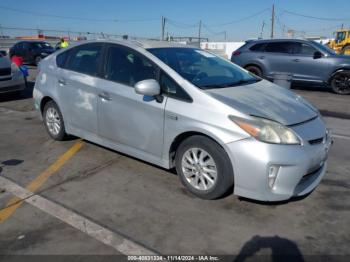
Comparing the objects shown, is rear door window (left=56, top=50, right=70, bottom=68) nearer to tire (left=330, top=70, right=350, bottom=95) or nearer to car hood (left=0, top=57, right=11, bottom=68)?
car hood (left=0, top=57, right=11, bottom=68)

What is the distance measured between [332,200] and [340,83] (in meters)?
7.80

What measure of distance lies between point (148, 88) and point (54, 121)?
2.44 metres

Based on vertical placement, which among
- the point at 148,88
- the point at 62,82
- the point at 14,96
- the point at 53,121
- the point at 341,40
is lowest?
the point at 14,96

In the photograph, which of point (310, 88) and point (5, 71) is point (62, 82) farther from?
point (310, 88)

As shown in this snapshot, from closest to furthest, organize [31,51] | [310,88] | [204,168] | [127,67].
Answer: [204,168], [127,67], [310,88], [31,51]

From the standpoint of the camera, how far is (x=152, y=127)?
387cm

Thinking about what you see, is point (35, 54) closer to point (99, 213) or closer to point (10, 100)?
point (10, 100)

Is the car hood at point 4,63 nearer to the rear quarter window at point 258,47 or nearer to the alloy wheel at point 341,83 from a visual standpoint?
the rear quarter window at point 258,47

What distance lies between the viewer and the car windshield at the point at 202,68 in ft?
13.0

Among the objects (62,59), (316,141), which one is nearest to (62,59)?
(62,59)

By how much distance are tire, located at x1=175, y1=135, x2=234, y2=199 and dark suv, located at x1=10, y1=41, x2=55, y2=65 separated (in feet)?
62.6

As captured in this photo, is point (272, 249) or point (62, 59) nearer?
point (272, 249)

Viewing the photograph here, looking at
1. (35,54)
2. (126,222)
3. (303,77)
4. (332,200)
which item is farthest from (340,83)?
(35,54)

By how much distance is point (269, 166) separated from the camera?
310 centimetres
